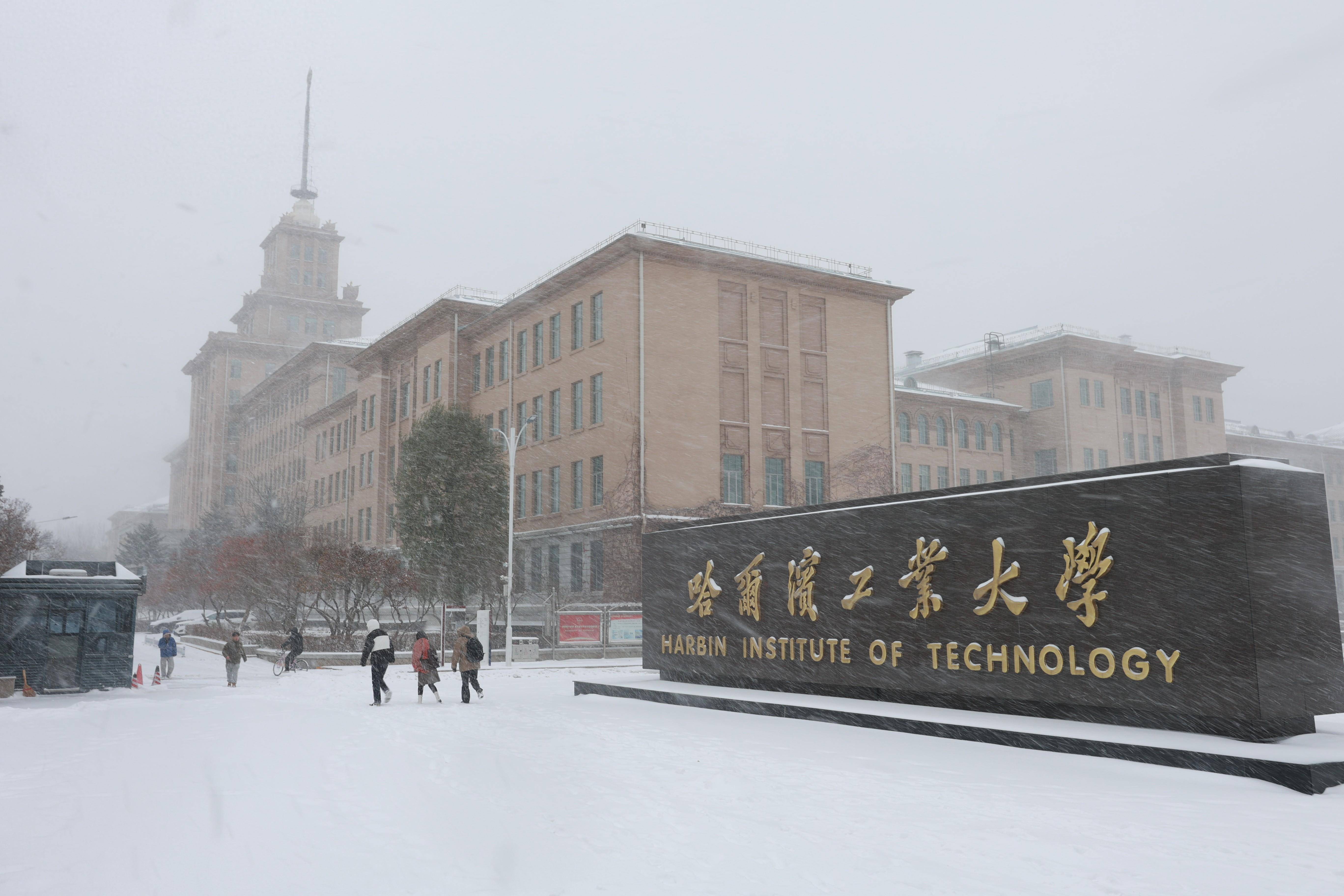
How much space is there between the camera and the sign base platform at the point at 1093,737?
10008mm

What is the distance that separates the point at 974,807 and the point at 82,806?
820 cm

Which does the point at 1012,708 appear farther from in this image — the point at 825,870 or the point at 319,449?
the point at 319,449

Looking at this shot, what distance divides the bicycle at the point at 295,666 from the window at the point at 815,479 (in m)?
23.6

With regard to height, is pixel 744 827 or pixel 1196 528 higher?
pixel 1196 528

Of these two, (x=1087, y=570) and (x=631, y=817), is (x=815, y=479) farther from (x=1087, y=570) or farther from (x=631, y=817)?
(x=631, y=817)

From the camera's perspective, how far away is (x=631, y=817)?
29.3 feet

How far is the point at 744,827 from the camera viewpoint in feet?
27.8

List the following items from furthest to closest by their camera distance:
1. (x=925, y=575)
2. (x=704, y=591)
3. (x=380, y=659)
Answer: (x=704, y=591) → (x=380, y=659) → (x=925, y=575)

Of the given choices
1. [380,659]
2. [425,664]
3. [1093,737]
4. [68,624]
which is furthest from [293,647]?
[1093,737]

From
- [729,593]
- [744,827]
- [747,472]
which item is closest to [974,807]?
[744,827]

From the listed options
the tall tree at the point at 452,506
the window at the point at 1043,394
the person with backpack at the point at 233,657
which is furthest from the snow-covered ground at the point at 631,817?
the window at the point at 1043,394

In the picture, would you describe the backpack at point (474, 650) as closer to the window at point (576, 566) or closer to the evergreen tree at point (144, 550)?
the window at point (576, 566)

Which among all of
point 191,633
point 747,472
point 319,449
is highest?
point 319,449

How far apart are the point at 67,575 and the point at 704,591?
14.2 meters
